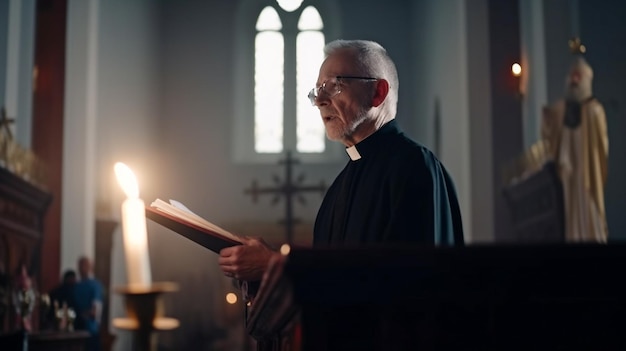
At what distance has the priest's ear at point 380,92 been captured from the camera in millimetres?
3465

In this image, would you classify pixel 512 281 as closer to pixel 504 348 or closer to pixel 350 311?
pixel 504 348

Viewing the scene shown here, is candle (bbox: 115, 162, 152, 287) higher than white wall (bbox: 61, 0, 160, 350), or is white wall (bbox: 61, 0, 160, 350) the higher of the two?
white wall (bbox: 61, 0, 160, 350)

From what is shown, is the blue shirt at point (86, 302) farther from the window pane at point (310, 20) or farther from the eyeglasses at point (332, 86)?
the window pane at point (310, 20)

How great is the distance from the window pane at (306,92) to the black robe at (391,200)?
16742 millimetres

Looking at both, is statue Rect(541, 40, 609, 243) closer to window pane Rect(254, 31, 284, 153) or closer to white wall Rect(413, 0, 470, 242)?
white wall Rect(413, 0, 470, 242)

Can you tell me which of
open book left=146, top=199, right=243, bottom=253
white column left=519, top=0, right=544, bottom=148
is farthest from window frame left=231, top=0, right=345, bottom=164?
open book left=146, top=199, right=243, bottom=253

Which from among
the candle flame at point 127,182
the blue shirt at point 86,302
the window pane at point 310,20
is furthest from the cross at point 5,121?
the window pane at point 310,20

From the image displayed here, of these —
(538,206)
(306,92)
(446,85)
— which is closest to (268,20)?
(306,92)

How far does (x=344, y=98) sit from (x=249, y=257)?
2.94 ft

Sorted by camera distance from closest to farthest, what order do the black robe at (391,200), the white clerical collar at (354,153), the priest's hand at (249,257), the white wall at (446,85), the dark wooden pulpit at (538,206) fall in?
the priest's hand at (249,257) → the black robe at (391,200) → the white clerical collar at (354,153) → the dark wooden pulpit at (538,206) → the white wall at (446,85)

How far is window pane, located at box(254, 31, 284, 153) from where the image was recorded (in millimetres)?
20406

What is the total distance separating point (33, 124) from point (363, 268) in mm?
12519

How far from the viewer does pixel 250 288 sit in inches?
119

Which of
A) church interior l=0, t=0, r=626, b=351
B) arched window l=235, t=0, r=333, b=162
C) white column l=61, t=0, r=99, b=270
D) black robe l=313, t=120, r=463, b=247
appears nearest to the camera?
black robe l=313, t=120, r=463, b=247
